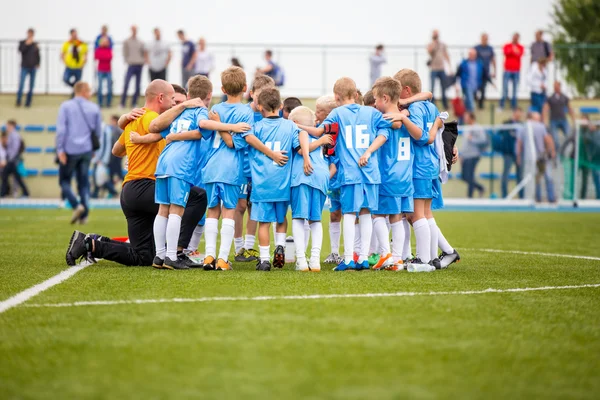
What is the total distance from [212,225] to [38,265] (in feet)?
5.55

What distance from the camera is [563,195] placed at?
76.4 feet

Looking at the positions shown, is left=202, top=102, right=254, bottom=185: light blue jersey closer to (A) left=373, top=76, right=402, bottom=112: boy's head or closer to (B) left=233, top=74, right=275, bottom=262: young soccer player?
(B) left=233, top=74, right=275, bottom=262: young soccer player

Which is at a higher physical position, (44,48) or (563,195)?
(44,48)

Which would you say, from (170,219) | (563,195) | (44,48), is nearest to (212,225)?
(170,219)

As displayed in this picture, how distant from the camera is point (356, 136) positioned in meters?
7.84

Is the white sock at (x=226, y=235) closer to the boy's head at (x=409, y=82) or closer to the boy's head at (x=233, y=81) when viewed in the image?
the boy's head at (x=233, y=81)

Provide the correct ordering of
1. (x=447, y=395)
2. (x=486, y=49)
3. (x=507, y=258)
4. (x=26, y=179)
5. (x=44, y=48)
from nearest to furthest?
(x=447, y=395) < (x=507, y=258) < (x=486, y=49) < (x=26, y=179) < (x=44, y=48)

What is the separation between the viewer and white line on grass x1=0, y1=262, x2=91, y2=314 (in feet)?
18.1

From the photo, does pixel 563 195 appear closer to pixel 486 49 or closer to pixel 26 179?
pixel 486 49

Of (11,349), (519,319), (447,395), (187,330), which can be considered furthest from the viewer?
(519,319)

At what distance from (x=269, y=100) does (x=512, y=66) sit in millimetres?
19065

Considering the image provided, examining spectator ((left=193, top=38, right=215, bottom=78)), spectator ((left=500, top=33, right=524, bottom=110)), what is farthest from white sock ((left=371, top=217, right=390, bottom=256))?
spectator ((left=500, top=33, right=524, bottom=110))

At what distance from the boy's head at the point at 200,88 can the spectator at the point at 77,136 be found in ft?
20.1

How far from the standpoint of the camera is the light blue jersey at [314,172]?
7723 mm
